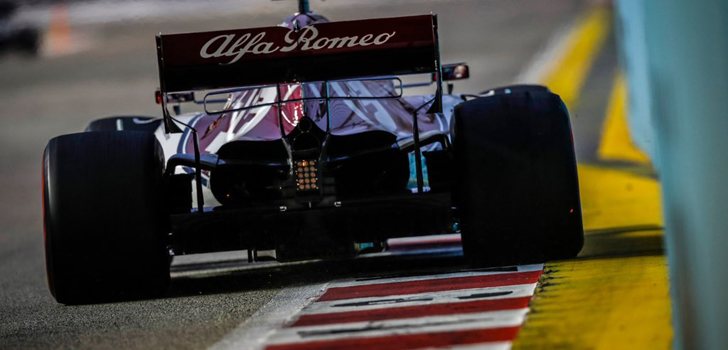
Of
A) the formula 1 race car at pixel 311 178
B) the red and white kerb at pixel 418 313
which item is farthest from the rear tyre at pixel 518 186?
the red and white kerb at pixel 418 313

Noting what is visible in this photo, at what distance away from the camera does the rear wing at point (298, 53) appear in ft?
28.3

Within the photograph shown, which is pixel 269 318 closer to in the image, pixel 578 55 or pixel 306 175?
→ pixel 306 175

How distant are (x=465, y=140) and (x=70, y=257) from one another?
7.49 ft

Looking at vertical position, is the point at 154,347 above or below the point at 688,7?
below

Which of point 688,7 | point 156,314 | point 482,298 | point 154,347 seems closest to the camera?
point 688,7

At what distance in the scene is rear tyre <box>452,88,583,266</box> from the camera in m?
8.40

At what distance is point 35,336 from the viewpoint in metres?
7.29

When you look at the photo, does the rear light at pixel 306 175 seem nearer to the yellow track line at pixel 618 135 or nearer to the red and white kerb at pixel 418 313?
the red and white kerb at pixel 418 313

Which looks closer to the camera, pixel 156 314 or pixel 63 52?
pixel 156 314

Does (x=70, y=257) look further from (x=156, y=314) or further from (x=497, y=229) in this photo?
(x=497, y=229)

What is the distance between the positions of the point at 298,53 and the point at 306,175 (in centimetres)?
72

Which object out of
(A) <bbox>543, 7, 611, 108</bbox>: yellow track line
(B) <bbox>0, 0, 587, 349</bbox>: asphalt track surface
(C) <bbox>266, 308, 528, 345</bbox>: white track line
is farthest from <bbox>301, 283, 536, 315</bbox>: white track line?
(A) <bbox>543, 7, 611, 108</bbox>: yellow track line

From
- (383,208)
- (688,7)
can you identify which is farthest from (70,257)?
(688,7)

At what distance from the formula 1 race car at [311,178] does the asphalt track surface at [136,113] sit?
350 millimetres
